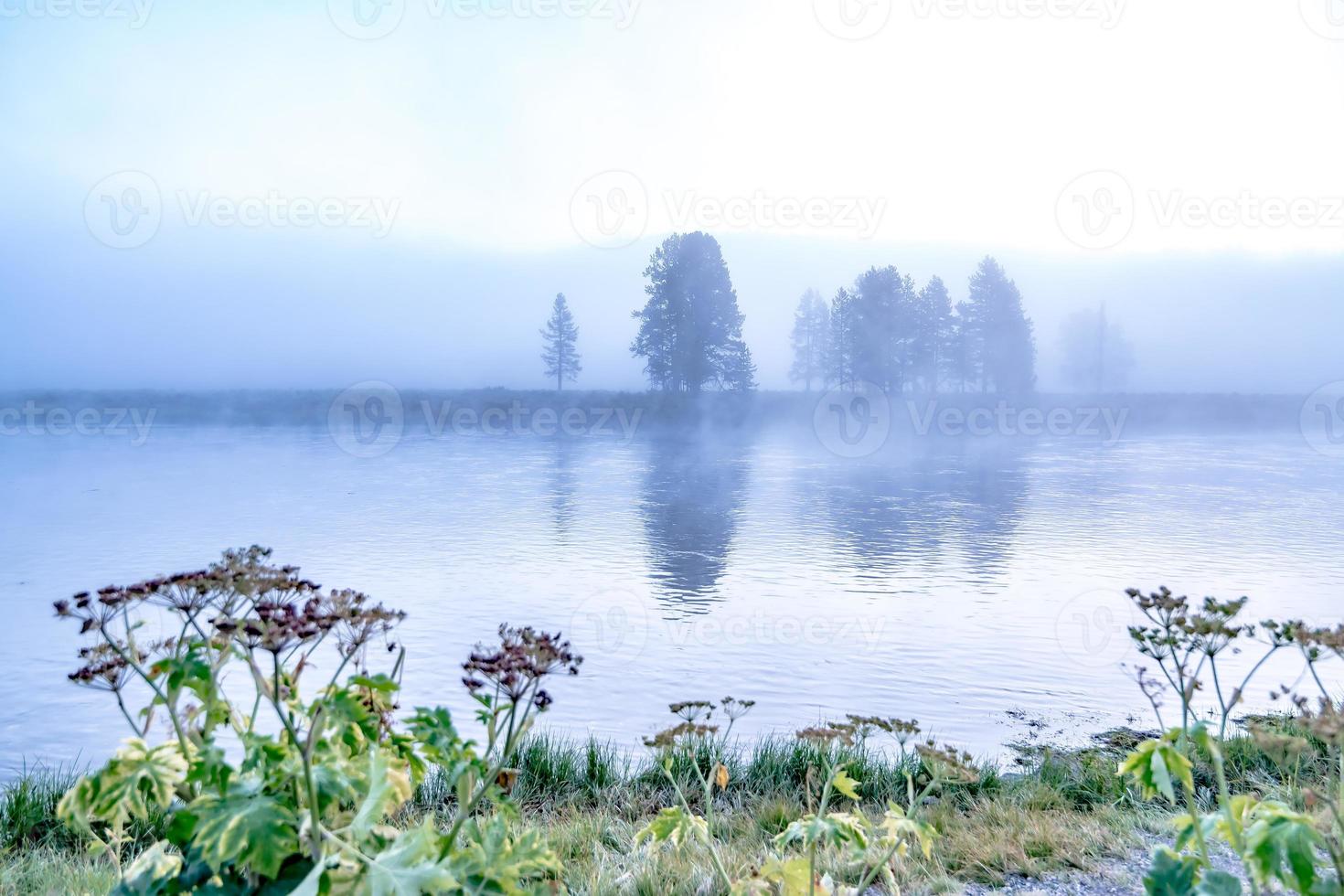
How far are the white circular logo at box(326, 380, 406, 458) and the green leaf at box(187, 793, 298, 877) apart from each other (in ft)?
123

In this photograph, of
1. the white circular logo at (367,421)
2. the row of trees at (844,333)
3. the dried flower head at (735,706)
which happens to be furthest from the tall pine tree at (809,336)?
the dried flower head at (735,706)

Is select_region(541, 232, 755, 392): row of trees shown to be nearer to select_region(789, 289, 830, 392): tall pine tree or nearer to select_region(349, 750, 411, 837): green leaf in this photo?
select_region(789, 289, 830, 392): tall pine tree

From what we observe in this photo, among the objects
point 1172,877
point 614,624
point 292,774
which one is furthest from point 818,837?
point 614,624

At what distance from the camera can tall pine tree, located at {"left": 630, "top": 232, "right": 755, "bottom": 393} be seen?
58.2 metres

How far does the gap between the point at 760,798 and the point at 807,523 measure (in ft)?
45.0

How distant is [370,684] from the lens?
6.39 feet

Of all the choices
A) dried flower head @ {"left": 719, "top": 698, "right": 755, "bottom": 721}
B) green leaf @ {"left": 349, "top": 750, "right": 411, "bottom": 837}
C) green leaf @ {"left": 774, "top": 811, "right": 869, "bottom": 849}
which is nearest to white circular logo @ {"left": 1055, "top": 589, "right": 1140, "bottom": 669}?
dried flower head @ {"left": 719, "top": 698, "right": 755, "bottom": 721}

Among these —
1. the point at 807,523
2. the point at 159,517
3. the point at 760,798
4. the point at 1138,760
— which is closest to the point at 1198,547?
the point at 807,523

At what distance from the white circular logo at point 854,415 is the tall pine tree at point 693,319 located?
24.6ft

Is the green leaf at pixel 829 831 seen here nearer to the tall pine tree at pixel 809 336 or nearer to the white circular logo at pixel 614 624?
the white circular logo at pixel 614 624

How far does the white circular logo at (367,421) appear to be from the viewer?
1756 inches

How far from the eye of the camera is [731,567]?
1379 centimetres

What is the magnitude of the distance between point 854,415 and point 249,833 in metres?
65.9

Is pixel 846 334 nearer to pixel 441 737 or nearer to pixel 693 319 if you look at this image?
pixel 693 319
